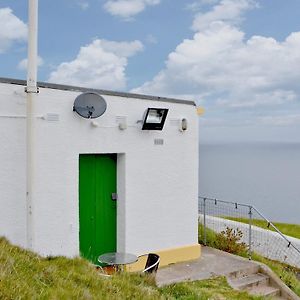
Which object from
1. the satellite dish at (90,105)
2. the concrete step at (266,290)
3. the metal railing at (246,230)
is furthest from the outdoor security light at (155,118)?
the concrete step at (266,290)

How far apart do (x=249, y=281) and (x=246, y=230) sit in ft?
15.8

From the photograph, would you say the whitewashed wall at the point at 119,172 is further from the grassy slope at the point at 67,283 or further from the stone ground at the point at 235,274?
the grassy slope at the point at 67,283

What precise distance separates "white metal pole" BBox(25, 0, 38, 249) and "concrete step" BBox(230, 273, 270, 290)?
410 cm

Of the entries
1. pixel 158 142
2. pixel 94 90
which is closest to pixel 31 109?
pixel 94 90

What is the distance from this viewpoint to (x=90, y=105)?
812cm

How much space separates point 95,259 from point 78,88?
11.2ft

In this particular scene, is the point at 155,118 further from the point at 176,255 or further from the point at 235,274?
the point at 235,274

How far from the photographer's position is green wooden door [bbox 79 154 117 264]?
8.59 m

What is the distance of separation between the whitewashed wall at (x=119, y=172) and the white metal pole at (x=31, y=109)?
18 centimetres

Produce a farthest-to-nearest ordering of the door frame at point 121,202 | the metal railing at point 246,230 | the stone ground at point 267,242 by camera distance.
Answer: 1. the stone ground at point 267,242
2. the metal railing at point 246,230
3. the door frame at point 121,202

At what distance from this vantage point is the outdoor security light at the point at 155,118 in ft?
29.5

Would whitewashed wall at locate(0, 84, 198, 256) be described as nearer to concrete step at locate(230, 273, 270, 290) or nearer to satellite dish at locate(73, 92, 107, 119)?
satellite dish at locate(73, 92, 107, 119)

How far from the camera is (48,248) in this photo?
786cm

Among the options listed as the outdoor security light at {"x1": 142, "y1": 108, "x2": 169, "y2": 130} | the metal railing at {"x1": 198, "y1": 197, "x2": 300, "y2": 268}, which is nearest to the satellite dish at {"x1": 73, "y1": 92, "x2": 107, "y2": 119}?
the outdoor security light at {"x1": 142, "y1": 108, "x2": 169, "y2": 130}
